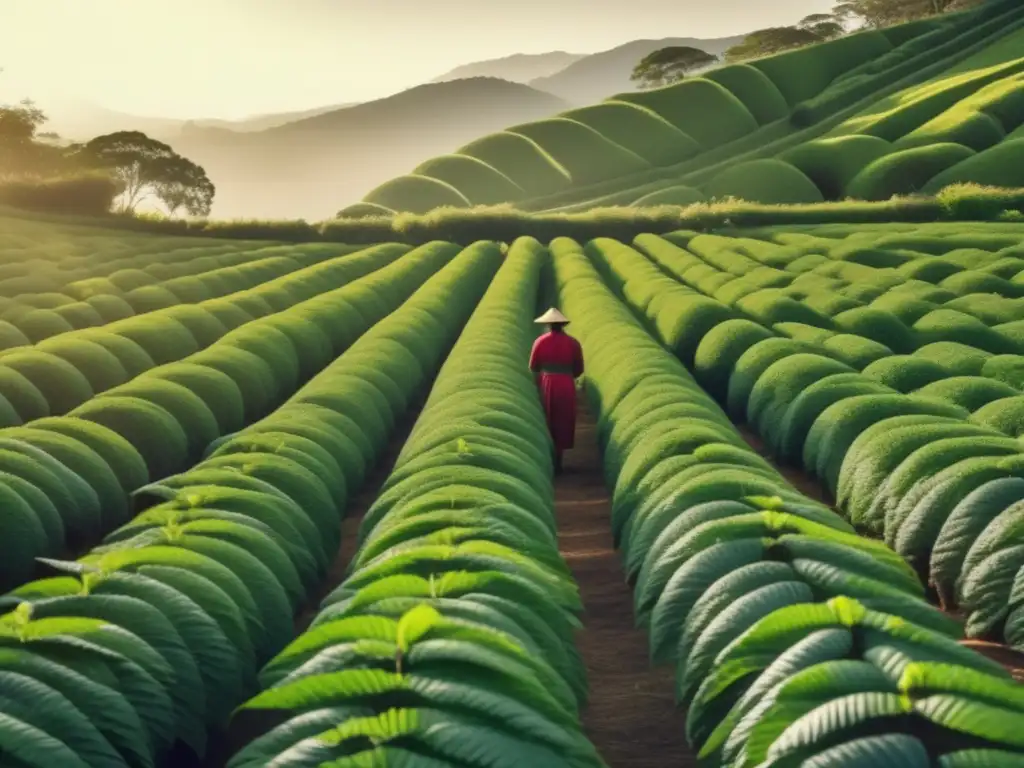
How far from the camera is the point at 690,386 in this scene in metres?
13.1

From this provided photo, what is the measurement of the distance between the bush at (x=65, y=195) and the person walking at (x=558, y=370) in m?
41.5

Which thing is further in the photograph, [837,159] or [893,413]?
[837,159]

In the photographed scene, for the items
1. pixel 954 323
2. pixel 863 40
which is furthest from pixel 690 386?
pixel 863 40

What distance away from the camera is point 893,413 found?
432 inches

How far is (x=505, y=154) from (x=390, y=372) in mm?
77178

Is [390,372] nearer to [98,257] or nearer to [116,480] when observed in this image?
[116,480]

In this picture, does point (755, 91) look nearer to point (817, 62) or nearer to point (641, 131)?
point (817, 62)

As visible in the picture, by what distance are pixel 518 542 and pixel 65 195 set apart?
4952 centimetres

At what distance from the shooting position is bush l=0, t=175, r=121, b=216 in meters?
50.4

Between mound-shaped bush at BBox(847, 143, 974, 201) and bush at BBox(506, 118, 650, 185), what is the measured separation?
95.3 feet

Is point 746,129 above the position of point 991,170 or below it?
above

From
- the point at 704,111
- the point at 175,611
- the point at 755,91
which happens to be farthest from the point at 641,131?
the point at 175,611

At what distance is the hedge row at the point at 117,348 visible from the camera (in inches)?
577

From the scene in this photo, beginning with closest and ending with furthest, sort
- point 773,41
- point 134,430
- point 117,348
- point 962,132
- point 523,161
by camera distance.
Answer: point 134,430 < point 117,348 < point 962,132 < point 523,161 < point 773,41
